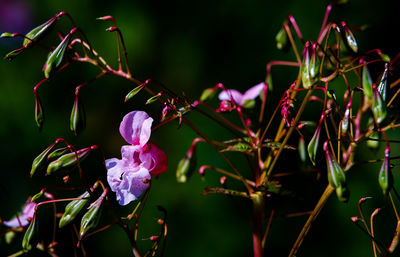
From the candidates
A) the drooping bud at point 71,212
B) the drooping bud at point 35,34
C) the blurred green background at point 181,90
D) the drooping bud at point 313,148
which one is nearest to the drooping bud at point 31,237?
the drooping bud at point 71,212

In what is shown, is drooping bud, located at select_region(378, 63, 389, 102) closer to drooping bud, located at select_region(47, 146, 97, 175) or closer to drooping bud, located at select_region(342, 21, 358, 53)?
drooping bud, located at select_region(342, 21, 358, 53)

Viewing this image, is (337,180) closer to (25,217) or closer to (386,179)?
(386,179)

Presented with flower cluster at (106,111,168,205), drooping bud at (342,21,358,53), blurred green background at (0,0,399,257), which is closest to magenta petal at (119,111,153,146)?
flower cluster at (106,111,168,205)

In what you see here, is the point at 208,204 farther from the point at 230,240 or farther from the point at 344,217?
the point at 344,217

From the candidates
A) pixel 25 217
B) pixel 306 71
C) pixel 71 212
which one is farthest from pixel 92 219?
pixel 306 71

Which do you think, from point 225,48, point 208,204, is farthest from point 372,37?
point 208,204

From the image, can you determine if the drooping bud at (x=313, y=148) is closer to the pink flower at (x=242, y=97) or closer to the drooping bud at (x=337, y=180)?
the drooping bud at (x=337, y=180)
